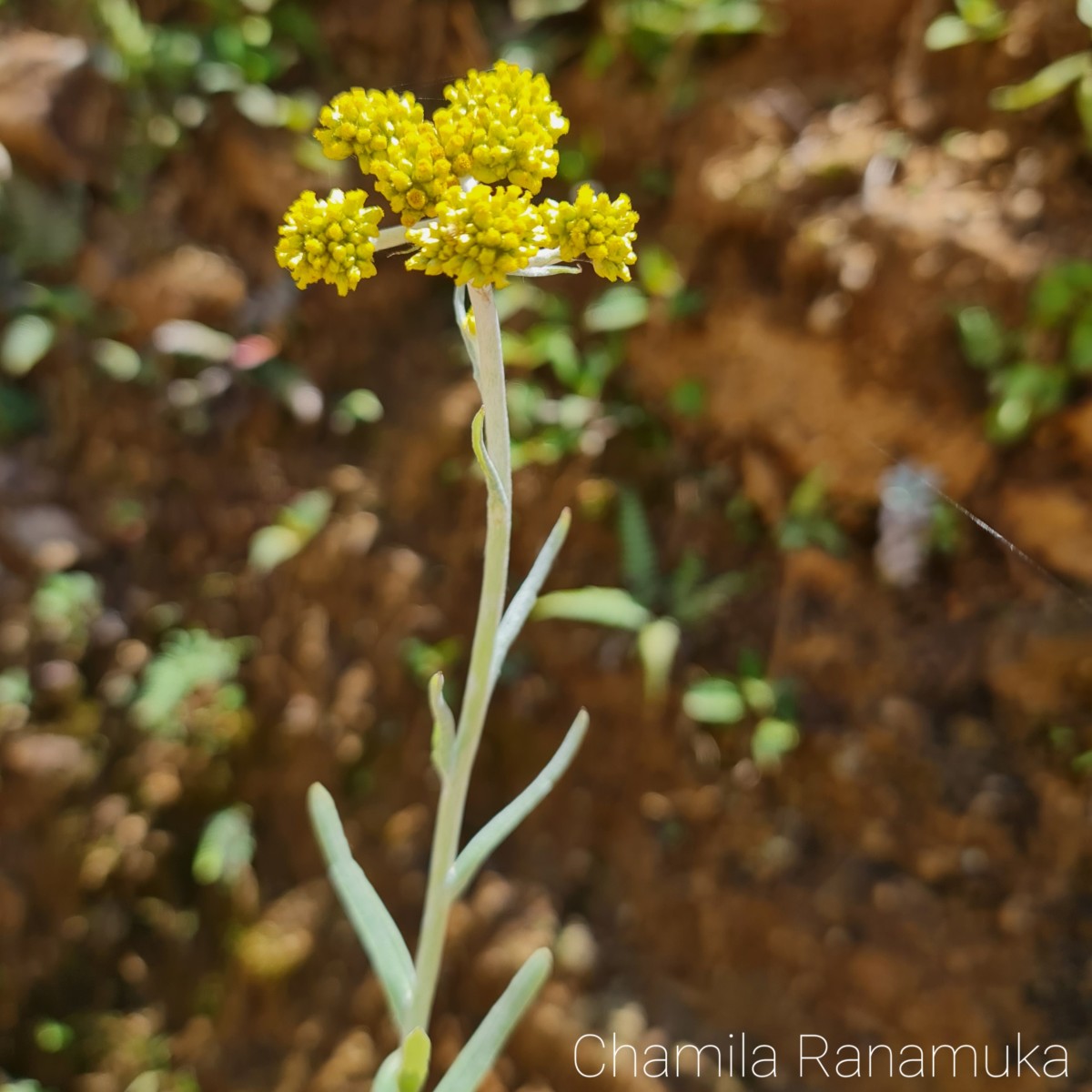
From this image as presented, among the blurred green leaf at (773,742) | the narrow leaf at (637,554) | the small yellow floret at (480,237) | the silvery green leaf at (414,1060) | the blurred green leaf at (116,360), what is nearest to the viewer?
the small yellow floret at (480,237)

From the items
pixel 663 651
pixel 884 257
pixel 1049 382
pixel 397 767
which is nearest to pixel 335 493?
pixel 397 767

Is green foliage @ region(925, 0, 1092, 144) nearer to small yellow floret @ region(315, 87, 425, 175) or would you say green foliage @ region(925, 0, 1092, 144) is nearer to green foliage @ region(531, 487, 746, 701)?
green foliage @ region(531, 487, 746, 701)

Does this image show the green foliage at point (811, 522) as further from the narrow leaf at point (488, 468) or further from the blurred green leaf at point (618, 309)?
the narrow leaf at point (488, 468)

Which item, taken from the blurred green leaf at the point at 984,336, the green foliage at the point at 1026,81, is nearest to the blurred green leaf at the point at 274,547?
the blurred green leaf at the point at 984,336

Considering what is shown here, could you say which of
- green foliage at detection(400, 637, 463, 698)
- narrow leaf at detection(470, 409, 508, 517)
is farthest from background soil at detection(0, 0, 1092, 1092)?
narrow leaf at detection(470, 409, 508, 517)

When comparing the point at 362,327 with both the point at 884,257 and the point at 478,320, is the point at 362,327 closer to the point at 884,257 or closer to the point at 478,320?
the point at 884,257

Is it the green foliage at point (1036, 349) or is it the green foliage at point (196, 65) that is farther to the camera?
the green foliage at point (196, 65)

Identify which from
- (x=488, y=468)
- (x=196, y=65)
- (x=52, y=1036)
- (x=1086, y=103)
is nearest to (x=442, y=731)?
(x=488, y=468)
